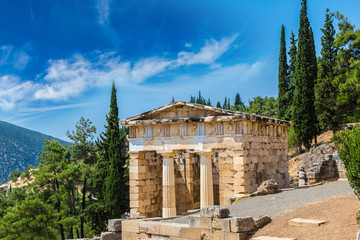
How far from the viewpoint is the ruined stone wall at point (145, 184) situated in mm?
19641

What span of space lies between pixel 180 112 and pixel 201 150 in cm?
248

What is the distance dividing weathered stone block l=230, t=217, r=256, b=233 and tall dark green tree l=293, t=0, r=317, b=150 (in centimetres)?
3100

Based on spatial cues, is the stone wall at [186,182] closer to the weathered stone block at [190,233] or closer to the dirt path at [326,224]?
the weathered stone block at [190,233]

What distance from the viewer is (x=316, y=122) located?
38.6m

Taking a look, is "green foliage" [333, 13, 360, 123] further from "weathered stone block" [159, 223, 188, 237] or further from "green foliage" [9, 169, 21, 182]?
"green foliage" [9, 169, 21, 182]

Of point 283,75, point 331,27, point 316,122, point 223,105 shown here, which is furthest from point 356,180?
point 223,105

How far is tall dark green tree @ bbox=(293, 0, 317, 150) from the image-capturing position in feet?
125

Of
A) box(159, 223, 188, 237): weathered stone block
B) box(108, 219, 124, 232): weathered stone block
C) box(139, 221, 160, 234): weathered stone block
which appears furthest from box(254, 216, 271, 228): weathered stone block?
box(108, 219, 124, 232): weathered stone block

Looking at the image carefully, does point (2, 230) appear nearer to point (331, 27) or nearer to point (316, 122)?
point (316, 122)

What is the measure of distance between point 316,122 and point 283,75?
13.2 metres

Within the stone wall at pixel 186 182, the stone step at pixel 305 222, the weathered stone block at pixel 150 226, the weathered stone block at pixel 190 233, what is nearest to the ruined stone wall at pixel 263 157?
the stone wall at pixel 186 182

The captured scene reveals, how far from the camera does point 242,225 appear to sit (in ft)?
30.9

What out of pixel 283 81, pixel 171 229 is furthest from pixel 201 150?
pixel 283 81

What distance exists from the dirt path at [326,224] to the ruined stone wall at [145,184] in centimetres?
1085
